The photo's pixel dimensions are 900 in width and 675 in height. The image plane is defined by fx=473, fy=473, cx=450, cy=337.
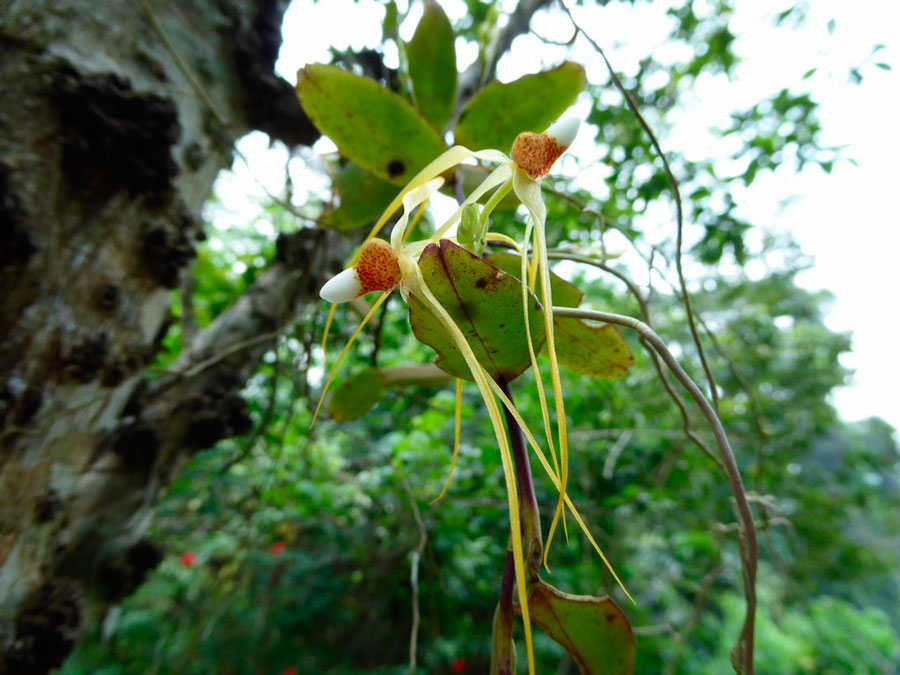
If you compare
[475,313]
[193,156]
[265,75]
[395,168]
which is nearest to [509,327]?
[475,313]

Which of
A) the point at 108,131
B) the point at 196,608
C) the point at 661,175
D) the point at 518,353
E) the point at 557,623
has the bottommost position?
the point at 196,608

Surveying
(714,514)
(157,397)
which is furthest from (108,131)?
(714,514)

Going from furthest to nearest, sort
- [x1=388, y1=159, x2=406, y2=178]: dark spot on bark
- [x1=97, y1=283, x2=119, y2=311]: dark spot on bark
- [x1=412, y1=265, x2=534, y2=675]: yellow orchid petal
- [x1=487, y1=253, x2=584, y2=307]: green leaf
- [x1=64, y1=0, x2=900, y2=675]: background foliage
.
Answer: [x1=64, y1=0, x2=900, y2=675]: background foliage → [x1=97, y1=283, x2=119, y2=311]: dark spot on bark → [x1=388, y1=159, x2=406, y2=178]: dark spot on bark → [x1=487, y1=253, x2=584, y2=307]: green leaf → [x1=412, y1=265, x2=534, y2=675]: yellow orchid petal

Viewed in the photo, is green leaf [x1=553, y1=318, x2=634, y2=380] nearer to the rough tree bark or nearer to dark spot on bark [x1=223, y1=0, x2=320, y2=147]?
the rough tree bark

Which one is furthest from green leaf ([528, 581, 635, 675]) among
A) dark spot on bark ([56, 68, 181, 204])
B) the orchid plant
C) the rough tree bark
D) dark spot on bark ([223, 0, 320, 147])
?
dark spot on bark ([223, 0, 320, 147])

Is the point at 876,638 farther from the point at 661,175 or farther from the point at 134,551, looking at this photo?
the point at 134,551

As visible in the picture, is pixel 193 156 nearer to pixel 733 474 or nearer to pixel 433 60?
pixel 433 60

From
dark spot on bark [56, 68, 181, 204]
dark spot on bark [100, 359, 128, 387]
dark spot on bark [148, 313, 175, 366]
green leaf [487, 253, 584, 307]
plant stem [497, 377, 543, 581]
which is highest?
dark spot on bark [56, 68, 181, 204]
